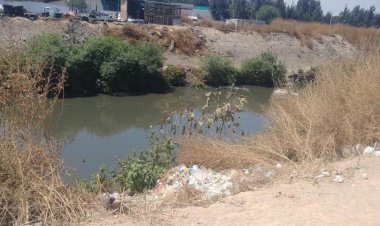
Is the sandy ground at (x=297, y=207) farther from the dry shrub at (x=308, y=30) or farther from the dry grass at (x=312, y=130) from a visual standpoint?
the dry shrub at (x=308, y=30)

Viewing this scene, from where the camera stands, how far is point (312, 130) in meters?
7.90

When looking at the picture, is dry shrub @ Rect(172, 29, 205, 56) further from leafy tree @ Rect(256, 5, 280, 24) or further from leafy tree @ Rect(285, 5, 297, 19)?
leafy tree @ Rect(285, 5, 297, 19)

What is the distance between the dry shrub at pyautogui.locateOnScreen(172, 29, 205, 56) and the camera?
34.0 m

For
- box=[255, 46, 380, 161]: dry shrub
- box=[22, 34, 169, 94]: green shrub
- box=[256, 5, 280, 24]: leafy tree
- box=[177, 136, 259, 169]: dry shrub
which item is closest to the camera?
box=[255, 46, 380, 161]: dry shrub

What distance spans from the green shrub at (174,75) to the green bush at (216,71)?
1678mm

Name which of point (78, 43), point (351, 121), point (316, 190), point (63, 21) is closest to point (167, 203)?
point (316, 190)

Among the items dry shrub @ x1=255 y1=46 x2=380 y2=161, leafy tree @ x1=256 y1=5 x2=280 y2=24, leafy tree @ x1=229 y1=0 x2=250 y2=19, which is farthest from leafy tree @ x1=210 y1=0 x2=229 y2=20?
dry shrub @ x1=255 y1=46 x2=380 y2=161

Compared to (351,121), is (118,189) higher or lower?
lower

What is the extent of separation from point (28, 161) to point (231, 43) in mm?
33786

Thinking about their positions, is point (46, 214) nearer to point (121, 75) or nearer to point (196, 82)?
point (121, 75)

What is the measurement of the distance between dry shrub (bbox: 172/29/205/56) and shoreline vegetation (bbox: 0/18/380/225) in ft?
74.0

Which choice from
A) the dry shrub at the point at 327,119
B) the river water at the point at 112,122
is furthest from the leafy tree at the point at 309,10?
the dry shrub at the point at 327,119

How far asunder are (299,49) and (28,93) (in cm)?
3777

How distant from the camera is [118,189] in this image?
738cm
